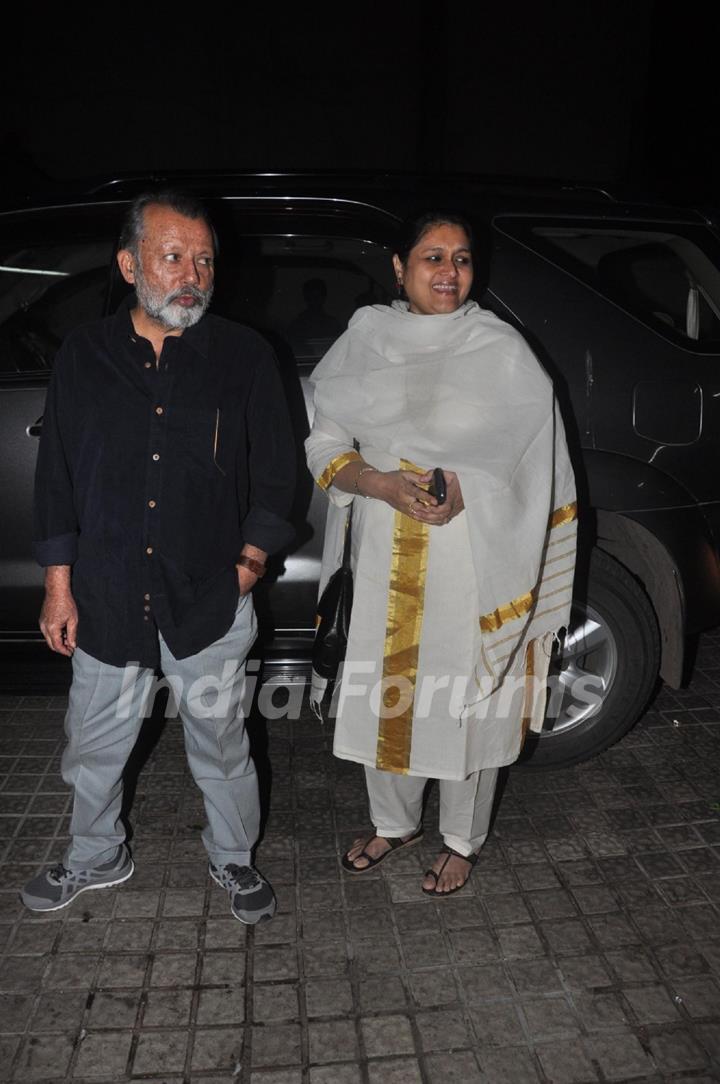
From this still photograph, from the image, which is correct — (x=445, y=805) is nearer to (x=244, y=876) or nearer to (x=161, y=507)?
(x=244, y=876)

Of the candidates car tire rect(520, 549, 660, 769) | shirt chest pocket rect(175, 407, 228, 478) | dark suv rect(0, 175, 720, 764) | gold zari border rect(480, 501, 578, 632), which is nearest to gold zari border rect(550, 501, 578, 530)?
gold zari border rect(480, 501, 578, 632)

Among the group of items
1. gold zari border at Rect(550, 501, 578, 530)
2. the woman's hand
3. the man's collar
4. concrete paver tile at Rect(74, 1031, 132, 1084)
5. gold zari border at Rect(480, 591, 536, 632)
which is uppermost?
the man's collar

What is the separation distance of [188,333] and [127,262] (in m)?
0.22

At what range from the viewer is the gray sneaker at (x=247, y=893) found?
8.33 feet

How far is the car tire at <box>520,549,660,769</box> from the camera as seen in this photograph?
3.14m

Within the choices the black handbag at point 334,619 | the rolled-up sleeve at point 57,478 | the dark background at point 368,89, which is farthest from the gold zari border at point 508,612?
the dark background at point 368,89

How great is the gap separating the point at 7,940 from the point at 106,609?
3.03 ft

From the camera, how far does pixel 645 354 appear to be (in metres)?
3.01

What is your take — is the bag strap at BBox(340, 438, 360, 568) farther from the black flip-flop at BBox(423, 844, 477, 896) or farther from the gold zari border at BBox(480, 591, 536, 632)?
the black flip-flop at BBox(423, 844, 477, 896)

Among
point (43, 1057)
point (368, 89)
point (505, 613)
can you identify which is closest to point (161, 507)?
point (505, 613)

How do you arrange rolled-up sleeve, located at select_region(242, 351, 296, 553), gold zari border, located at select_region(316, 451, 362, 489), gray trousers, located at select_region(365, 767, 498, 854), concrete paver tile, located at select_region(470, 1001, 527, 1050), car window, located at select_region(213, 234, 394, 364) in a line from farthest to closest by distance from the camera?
car window, located at select_region(213, 234, 394, 364), gray trousers, located at select_region(365, 767, 498, 854), gold zari border, located at select_region(316, 451, 362, 489), rolled-up sleeve, located at select_region(242, 351, 296, 553), concrete paver tile, located at select_region(470, 1001, 527, 1050)

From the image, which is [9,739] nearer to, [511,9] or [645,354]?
[645,354]

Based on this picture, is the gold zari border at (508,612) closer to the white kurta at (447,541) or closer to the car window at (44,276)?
the white kurta at (447,541)

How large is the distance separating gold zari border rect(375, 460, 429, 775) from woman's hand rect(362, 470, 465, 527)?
76 mm
